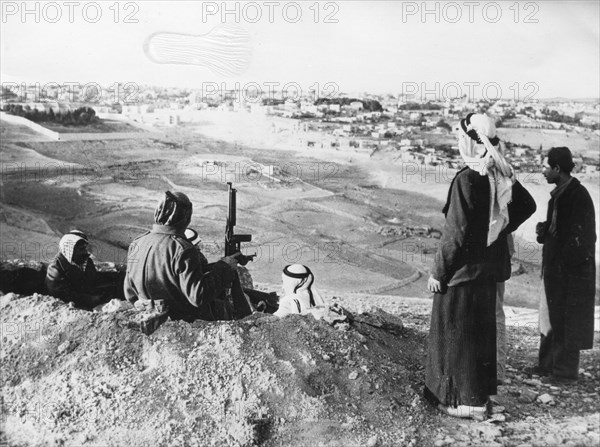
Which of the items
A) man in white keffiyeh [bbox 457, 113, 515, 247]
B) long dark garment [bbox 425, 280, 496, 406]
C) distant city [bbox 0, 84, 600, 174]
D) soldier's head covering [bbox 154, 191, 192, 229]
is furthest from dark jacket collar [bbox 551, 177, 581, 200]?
soldier's head covering [bbox 154, 191, 192, 229]

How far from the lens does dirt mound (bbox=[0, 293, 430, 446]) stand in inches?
125

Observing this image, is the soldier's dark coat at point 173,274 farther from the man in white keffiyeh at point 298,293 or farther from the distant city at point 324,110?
the distant city at point 324,110

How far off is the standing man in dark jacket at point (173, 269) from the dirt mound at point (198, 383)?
160 millimetres

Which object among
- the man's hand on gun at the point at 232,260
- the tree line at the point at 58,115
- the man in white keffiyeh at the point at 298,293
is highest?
the tree line at the point at 58,115

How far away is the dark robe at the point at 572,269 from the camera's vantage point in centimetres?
412

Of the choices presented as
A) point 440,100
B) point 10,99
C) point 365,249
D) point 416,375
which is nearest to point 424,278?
point 365,249

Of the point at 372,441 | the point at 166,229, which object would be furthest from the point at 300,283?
the point at 372,441

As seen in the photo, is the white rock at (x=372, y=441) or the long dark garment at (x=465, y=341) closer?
the white rock at (x=372, y=441)

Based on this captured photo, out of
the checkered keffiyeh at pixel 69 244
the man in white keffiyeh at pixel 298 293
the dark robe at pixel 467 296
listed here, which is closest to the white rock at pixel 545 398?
A: the dark robe at pixel 467 296

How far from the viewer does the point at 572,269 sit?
4.19 metres

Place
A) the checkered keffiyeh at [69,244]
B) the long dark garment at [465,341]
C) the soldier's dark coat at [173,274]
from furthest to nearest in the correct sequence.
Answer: the checkered keffiyeh at [69,244]
the soldier's dark coat at [173,274]
the long dark garment at [465,341]

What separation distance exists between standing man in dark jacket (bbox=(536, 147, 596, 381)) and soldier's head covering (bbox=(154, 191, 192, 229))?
92.5 inches

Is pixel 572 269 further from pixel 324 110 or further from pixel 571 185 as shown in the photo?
pixel 324 110

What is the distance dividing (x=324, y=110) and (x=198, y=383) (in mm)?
3396
